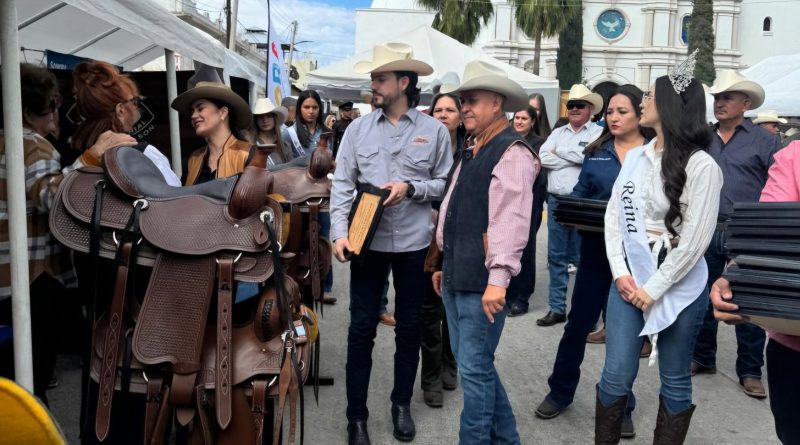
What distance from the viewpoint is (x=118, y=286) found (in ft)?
7.43

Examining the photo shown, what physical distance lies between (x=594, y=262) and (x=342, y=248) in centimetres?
149

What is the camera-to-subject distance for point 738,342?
4.79 metres

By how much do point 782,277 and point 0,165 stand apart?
9.16 feet

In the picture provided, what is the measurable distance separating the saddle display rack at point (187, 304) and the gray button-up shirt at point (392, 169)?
1171mm

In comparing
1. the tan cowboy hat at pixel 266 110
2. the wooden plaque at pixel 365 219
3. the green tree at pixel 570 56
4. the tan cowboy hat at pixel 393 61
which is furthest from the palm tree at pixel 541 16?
the wooden plaque at pixel 365 219

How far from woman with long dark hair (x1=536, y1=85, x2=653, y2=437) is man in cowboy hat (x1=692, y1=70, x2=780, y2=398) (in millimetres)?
928

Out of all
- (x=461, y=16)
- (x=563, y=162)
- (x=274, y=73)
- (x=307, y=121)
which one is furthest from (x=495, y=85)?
(x=461, y=16)

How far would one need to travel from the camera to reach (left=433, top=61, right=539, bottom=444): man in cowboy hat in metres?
2.85

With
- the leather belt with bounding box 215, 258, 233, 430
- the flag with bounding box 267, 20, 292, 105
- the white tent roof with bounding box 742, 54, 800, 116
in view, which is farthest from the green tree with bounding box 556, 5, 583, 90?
the leather belt with bounding box 215, 258, 233, 430

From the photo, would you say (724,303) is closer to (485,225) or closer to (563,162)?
(485,225)

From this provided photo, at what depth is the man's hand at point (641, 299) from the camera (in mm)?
2871

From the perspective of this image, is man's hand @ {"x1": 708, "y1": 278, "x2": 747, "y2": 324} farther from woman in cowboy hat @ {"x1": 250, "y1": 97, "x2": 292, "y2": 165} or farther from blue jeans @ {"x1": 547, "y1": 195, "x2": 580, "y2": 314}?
woman in cowboy hat @ {"x1": 250, "y1": 97, "x2": 292, "y2": 165}

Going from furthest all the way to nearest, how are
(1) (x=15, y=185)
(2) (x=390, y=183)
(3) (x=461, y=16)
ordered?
(3) (x=461, y=16)
(2) (x=390, y=183)
(1) (x=15, y=185)

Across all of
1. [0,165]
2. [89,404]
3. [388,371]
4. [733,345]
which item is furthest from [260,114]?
[733,345]
